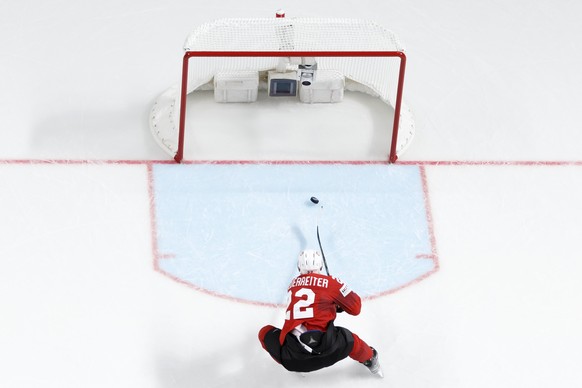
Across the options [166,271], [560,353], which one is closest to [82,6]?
[166,271]

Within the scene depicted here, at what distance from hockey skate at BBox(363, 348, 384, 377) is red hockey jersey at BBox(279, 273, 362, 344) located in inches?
12.3

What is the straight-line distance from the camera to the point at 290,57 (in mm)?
9773

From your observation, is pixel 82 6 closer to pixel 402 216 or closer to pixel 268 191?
pixel 268 191

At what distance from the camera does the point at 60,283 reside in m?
8.93

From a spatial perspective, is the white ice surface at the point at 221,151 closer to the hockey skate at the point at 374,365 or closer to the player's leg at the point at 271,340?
the hockey skate at the point at 374,365

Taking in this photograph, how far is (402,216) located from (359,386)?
4.33 ft

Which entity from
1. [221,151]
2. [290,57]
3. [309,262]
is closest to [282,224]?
[221,151]

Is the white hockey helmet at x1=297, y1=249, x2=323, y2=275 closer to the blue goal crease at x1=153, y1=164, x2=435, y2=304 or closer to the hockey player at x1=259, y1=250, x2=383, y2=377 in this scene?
the hockey player at x1=259, y1=250, x2=383, y2=377

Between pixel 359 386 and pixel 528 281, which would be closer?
pixel 359 386

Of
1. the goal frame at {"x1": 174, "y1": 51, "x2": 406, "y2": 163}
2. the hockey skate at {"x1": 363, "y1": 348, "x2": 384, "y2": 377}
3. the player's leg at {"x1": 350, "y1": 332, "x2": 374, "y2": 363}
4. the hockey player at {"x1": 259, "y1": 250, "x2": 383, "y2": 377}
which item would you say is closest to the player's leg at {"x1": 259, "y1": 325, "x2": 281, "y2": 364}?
the hockey player at {"x1": 259, "y1": 250, "x2": 383, "y2": 377}

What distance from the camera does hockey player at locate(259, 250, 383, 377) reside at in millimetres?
8242

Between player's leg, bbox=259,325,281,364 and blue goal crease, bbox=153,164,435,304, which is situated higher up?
blue goal crease, bbox=153,164,435,304

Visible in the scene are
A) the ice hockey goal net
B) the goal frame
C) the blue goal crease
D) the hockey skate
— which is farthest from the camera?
the ice hockey goal net

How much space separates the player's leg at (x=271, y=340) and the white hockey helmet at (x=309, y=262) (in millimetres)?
356
